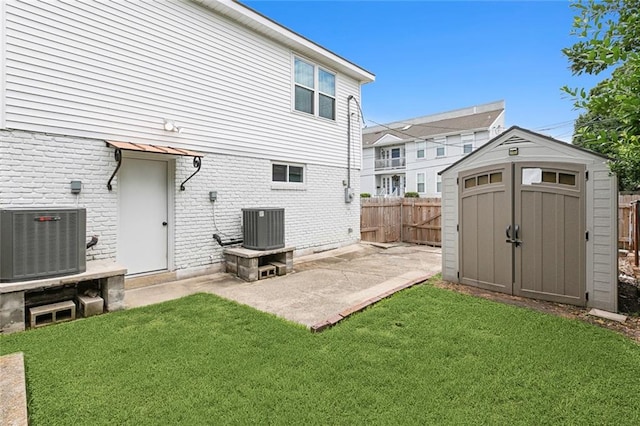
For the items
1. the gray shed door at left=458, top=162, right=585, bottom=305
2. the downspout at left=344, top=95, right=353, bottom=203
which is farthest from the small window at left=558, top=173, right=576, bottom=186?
the downspout at left=344, top=95, right=353, bottom=203

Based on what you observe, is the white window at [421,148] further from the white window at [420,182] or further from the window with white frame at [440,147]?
the white window at [420,182]

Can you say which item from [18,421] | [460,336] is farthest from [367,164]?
[18,421]

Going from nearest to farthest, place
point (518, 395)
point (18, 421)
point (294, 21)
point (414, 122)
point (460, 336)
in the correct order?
point (18, 421), point (518, 395), point (460, 336), point (294, 21), point (414, 122)

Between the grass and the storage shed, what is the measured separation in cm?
100

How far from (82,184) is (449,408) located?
5823 millimetres

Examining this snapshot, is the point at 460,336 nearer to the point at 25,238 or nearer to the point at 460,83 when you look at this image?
the point at 25,238

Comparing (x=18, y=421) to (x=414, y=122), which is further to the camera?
(x=414, y=122)

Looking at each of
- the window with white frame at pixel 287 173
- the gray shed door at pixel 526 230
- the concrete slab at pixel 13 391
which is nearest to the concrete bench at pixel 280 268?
the window with white frame at pixel 287 173

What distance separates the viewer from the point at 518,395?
2.55m

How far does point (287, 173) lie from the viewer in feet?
28.1

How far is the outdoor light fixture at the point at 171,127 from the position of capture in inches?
236

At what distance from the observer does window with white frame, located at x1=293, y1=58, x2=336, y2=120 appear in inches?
343

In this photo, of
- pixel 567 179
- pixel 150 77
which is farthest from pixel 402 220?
pixel 150 77

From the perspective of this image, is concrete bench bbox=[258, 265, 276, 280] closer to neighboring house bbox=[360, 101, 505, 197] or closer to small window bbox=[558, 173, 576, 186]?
small window bbox=[558, 173, 576, 186]
